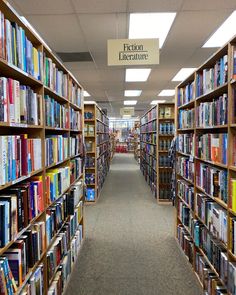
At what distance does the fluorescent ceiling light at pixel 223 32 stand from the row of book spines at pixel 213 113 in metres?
1.80

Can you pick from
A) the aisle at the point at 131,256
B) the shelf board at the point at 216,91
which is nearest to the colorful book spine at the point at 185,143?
the shelf board at the point at 216,91

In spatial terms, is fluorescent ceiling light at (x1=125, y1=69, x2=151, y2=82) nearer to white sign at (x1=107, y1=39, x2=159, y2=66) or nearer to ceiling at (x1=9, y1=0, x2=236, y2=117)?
ceiling at (x1=9, y1=0, x2=236, y2=117)

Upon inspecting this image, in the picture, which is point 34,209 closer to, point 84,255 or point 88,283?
point 88,283

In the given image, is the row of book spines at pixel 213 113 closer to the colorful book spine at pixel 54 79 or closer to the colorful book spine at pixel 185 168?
the colorful book spine at pixel 185 168

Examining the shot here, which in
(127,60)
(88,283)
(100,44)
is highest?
(100,44)

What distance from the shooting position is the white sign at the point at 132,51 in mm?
3668

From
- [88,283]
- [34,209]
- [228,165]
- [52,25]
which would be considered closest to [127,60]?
[52,25]

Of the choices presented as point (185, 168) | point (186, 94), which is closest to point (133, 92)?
point (186, 94)

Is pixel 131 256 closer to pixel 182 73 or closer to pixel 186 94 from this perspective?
pixel 186 94

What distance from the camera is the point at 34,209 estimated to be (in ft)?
6.15

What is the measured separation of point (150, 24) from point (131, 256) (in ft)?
11.1

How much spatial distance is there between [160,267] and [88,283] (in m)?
0.89

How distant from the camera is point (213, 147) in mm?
2391

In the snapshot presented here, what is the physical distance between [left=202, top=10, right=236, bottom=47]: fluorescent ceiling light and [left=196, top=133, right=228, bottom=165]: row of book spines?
204 cm
